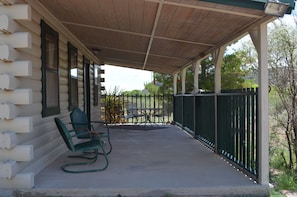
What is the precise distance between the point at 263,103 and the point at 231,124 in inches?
50.0

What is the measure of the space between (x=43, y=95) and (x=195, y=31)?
7.73 feet

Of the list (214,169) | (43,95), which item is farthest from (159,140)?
(43,95)

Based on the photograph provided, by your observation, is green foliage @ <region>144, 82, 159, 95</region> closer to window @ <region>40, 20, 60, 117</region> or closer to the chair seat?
window @ <region>40, 20, 60, 117</region>

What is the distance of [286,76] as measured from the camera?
21.8ft

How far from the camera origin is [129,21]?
4961 millimetres

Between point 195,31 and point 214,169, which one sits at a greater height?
point 195,31

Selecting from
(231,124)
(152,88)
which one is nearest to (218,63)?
(231,124)

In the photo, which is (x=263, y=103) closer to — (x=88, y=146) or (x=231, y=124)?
(x=231, y=124)

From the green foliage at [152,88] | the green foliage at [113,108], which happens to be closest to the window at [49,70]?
the green foliage at [113,108]

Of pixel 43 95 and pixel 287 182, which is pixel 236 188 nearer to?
pixel 287 182

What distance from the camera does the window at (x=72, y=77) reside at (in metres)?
6.44

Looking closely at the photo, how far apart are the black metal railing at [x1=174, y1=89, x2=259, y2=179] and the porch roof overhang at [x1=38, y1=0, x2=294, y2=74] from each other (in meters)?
0.90

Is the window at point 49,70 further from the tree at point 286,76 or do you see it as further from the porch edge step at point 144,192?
the tree at point 286,76

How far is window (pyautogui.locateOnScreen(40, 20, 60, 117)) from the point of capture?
4734mm
